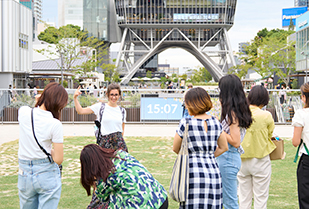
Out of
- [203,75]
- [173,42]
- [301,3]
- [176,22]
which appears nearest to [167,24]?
[176,22]

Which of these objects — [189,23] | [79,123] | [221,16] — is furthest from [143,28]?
[79,123]

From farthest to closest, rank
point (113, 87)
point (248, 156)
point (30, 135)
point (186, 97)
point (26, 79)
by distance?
1. point (26, 79)
2. point (113, 87)
3. point (248, 156)
4. point (186, 97)
5. point (30, 135)

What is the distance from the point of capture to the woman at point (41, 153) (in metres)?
2.99

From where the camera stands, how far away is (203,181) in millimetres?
3076

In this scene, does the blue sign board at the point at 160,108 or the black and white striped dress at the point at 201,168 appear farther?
the blue sign board at the point at 160,108

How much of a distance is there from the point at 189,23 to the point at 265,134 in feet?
261

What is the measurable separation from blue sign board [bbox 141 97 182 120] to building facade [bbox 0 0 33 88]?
1947cm

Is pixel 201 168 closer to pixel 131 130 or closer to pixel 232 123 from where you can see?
pixel 232 123

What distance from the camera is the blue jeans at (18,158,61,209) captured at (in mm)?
2976

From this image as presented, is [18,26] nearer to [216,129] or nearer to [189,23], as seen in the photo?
[216,129]

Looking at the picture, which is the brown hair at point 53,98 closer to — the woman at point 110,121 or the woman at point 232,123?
the woman at point 232,123

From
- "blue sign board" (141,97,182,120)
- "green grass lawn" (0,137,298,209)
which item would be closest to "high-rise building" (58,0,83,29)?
"blue sign board" (141,97,182,120)

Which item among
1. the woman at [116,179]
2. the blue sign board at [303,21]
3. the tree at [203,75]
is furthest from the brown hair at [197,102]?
the tree at [203,75]

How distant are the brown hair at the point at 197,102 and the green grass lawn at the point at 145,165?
2.54 m
